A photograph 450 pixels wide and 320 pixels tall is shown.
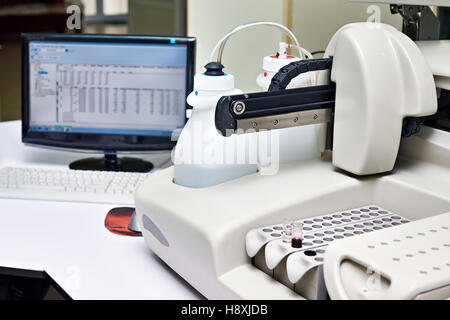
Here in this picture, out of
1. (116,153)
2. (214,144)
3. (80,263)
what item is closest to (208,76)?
(214,144)

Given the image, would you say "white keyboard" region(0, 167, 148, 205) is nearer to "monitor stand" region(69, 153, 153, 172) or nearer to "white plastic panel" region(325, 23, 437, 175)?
"monitor stand" region(69, 153, 153, 172)

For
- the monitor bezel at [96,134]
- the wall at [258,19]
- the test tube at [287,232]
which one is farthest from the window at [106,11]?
the test tube at [287,232]

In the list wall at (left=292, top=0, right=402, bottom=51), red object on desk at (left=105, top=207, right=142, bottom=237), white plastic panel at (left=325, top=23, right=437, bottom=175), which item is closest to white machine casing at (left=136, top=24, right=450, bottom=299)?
white plastic panel at (left=325, top=23, right=437, bottom=175)

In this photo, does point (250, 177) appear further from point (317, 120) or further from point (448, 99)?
point (448, 99)

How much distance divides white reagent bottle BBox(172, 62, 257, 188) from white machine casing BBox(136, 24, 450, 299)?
0.02 metres

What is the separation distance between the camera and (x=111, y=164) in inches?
54.8

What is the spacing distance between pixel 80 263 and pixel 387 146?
50 cm

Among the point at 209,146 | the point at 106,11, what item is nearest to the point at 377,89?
the point at 209,146

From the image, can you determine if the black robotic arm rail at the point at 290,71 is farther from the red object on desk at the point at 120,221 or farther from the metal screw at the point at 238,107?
the red object on desk at the point at 120,221

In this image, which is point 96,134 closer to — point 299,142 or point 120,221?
point 120,221

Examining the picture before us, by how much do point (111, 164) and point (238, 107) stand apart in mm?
671

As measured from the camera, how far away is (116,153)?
1.39 meters
